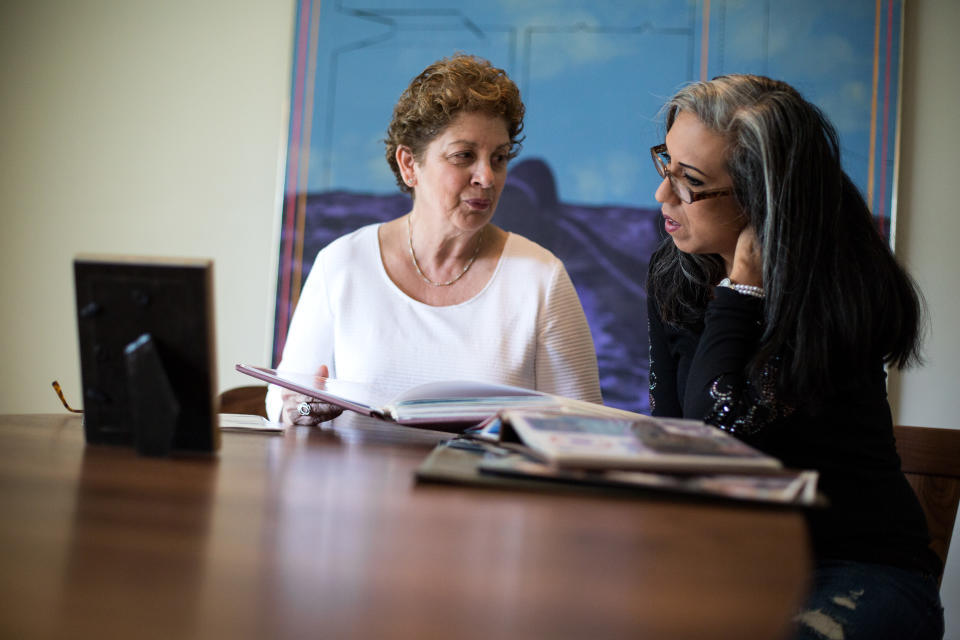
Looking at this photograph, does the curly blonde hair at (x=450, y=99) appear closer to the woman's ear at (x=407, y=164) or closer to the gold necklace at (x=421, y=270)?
the woman's ear at (x=407, y=164)

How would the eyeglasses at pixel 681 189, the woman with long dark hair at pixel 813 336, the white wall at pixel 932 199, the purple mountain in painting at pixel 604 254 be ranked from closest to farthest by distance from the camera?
the woman with long dark hair at pixel 813 336, the eyeglasses at pixel 681 189, the white wall at pixel 932 199, the purple mountain in painting at pixel 604 254

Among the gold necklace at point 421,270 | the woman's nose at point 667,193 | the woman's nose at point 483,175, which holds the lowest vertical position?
the gold necklace at point 421,270

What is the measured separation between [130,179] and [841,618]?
2871mm

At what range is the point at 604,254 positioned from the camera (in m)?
2.77

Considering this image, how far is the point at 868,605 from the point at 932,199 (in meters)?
2.01

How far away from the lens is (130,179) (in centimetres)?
310

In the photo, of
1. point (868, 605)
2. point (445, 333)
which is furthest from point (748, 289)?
point (445, 333)

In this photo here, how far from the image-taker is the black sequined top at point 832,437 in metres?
1.15

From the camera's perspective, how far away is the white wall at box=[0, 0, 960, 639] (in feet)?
9.87

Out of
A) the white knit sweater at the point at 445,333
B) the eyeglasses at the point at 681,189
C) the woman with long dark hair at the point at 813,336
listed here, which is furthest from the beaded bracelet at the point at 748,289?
the white knit sweater at the point at 445,333

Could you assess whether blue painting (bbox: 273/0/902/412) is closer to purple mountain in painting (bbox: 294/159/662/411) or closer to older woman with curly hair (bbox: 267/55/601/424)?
purple mountain in painting (bbox: 294/159/662/411)

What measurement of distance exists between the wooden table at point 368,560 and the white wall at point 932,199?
2332 mm

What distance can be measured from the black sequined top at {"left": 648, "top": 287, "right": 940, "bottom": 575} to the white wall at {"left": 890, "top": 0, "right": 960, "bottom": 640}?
1578mm

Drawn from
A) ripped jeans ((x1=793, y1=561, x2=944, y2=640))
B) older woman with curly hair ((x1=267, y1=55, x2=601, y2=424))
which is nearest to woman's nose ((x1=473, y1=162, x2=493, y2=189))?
older woman with curly hair ((x1=267, y1=55, x2=601, y2=424))
